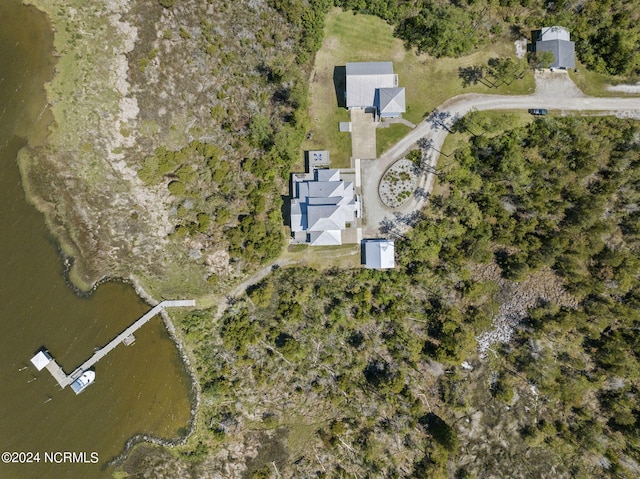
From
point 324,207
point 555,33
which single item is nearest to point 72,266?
point 324,207

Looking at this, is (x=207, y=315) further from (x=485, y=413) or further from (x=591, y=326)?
(x=591, y=326)

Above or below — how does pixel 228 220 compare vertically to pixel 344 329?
above

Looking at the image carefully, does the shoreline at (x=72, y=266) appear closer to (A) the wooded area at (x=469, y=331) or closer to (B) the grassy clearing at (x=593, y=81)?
(A) the wooded area at (x=469, y=331)

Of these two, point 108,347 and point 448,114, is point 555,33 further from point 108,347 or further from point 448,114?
Answer: point 108,347

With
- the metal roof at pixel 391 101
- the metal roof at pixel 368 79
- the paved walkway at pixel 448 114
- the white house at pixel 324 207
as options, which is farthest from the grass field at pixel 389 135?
the white house at pixel 324 207

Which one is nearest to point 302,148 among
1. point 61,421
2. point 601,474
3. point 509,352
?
point 509,352
